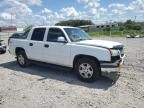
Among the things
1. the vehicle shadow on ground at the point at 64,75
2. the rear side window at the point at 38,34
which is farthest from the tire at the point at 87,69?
the rear side window at the point at 38,34

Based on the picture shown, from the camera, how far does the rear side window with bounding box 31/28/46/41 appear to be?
7986 mm

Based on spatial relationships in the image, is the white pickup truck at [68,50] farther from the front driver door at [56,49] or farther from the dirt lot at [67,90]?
the dirt lot at [67,90]

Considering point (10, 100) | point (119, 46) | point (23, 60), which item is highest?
point (119, 46)

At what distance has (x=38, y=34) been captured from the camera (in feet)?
26.8

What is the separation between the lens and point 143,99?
5.19m

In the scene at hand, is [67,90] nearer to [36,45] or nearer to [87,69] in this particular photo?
[87,69]

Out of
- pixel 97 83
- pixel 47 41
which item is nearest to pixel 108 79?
pixel 97 83

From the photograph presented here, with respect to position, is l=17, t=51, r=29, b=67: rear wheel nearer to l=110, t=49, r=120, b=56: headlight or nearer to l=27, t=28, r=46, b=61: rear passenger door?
l=27, t=28, r=46, b=61: rear passenger door

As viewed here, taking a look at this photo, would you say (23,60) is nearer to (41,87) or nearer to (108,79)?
(41,87)

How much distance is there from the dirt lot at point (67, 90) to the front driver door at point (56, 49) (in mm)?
595

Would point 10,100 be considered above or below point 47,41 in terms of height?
below

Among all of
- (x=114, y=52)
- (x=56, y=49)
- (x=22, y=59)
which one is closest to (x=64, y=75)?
(x=56, y=49)

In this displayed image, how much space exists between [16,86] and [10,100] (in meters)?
1.18

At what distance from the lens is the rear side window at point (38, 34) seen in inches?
314
